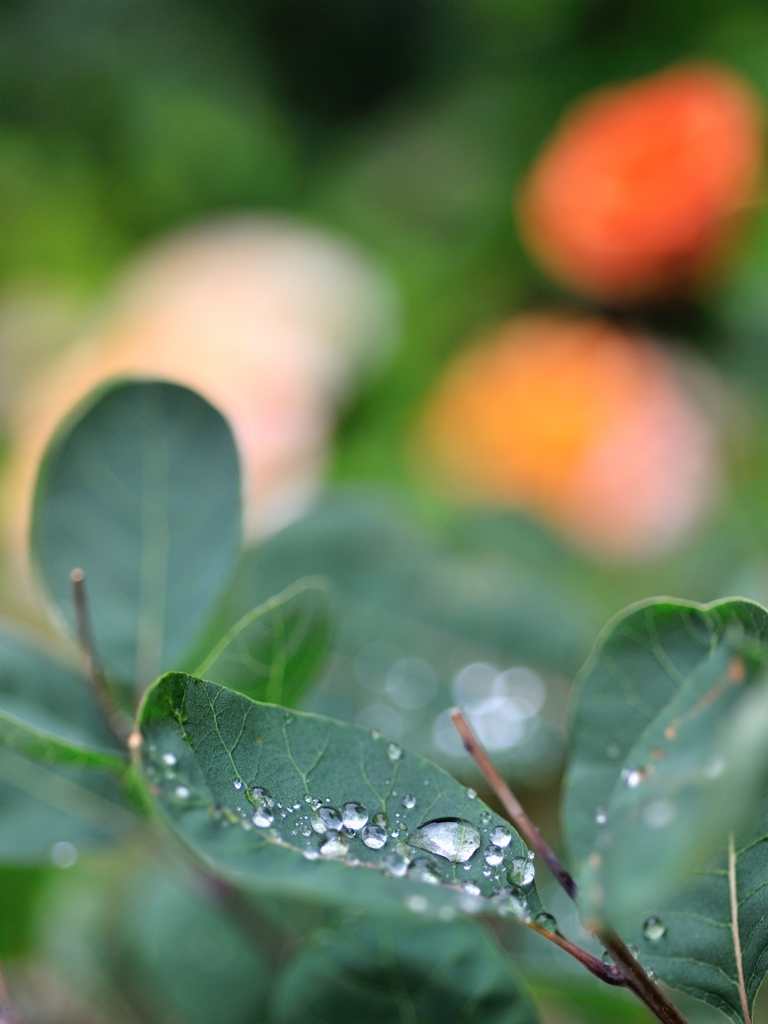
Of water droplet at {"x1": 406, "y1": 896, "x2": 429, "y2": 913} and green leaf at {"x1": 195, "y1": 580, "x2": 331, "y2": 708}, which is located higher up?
water droplet at {"x1": 406, "y1": 896, "x2": 429, "y2": 913}

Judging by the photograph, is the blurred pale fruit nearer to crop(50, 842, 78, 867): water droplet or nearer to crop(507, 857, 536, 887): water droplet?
crop(50, 842, 78, 867): water droplet

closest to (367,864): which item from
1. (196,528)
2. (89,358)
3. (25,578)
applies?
(196,528)

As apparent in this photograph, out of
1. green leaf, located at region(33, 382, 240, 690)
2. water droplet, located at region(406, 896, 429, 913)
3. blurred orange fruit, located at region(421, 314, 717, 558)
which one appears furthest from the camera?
blurred orange fruit, located at region(421, 314, 717, 558)

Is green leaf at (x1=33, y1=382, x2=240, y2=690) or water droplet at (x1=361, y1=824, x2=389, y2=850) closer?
water droplet at (x1=361, y1=824, x2=389, y2=850)

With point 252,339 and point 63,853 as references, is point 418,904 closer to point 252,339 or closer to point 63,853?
point 63,853

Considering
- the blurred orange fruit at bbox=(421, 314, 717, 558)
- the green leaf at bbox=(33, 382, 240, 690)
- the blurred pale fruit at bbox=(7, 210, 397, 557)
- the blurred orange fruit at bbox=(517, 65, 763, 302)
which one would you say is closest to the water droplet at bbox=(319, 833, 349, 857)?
the green leaf at bbox=(33, 382, 240, 690)

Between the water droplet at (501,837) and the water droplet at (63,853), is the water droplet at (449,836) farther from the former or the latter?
the water droplet at (63,853)

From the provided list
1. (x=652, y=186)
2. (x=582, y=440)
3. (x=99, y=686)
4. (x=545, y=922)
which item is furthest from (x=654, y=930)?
(x=652, y=186)
